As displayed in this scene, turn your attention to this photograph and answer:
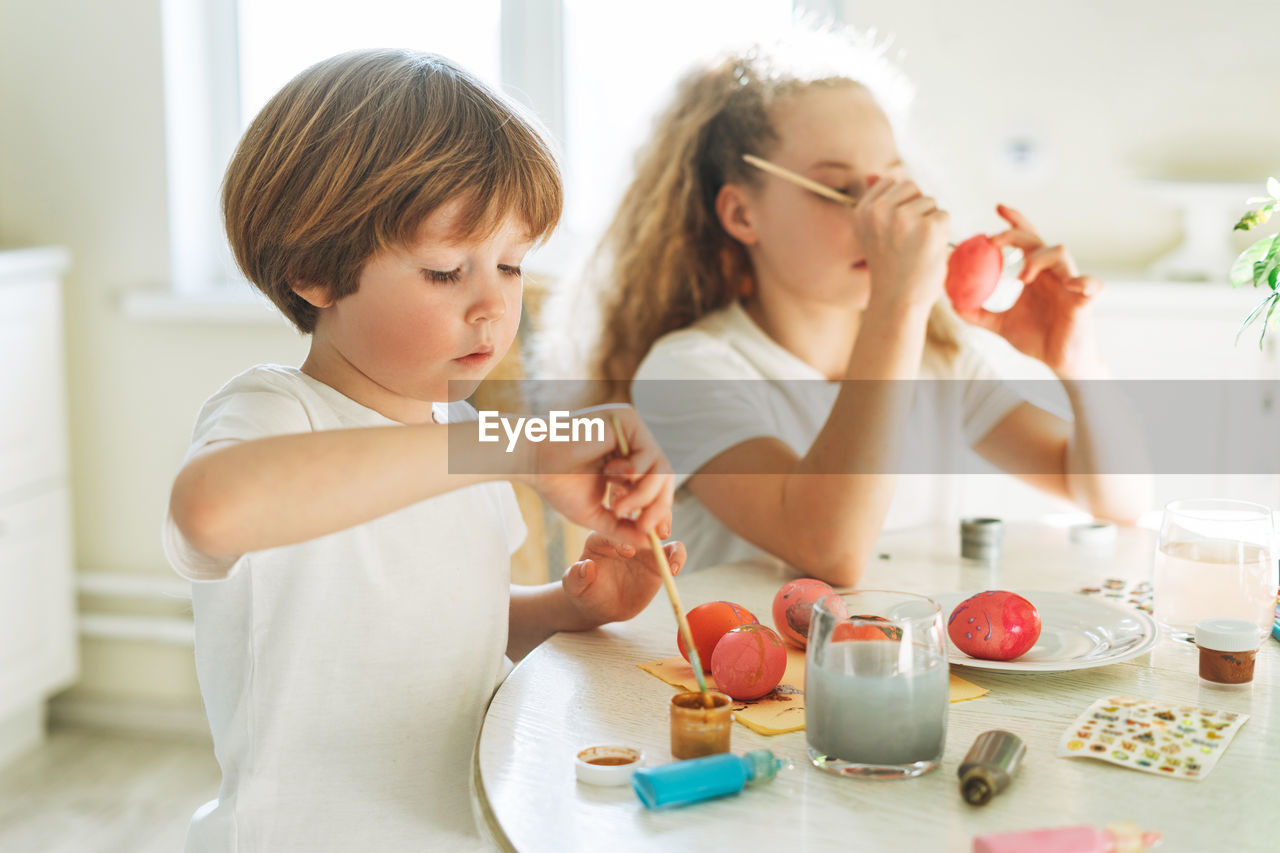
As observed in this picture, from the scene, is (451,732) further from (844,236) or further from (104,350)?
(104,350)

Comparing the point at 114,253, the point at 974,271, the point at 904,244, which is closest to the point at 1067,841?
the point at 904,244

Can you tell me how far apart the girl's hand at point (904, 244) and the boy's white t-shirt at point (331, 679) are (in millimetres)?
581

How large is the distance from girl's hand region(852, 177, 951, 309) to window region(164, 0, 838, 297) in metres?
1.04

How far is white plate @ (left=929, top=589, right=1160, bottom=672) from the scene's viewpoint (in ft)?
2.78

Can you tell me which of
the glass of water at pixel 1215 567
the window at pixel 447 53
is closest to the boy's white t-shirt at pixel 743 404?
the glass of water at pixel 1215 567

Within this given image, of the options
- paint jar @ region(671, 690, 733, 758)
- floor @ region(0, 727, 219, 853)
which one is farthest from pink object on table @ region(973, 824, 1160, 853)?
floor @ region(0, 727, 219, 853)

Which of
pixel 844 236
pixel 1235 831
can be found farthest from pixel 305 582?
pixel 844 236

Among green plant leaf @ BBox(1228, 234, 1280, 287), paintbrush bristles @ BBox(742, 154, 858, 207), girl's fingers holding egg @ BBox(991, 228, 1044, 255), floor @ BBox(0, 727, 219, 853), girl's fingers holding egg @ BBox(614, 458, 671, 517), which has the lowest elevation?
floor @ BBox(0, 727, 219, 853)

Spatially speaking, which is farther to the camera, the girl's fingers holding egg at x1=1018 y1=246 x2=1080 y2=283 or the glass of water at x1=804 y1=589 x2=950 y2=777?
the girl's fingers holding egg at x1=1018 y1=246 x2=1080 y2=283

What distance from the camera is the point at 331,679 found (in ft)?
2.88

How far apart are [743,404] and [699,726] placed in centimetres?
71

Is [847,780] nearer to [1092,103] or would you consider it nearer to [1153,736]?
[1153,736]

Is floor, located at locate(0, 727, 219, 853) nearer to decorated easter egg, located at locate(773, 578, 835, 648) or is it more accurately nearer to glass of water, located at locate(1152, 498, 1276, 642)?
decorated easter egg, located at locate(773, 578, 835, 648)

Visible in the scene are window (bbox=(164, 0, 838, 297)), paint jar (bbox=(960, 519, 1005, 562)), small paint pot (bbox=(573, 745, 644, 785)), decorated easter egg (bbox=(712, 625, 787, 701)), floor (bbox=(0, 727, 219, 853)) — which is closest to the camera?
small paint pot (bbox=(573, 745, 644, 785))
